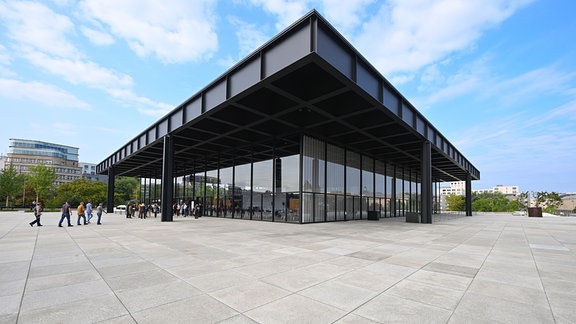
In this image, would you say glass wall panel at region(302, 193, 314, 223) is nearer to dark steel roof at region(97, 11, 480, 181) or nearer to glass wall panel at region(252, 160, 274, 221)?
glass wall panel at region(252, 160, 274, 221)

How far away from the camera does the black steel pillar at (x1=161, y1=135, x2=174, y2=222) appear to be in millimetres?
21994

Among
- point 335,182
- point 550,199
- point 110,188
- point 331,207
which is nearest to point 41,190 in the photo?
point 110,188

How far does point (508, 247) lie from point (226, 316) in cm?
1180

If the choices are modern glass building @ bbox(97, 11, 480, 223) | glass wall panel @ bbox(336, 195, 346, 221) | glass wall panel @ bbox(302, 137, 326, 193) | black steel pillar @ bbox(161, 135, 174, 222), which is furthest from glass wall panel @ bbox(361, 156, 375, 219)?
black steel pillar @ bbox(161, 135, 174, 222)

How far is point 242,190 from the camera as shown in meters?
26.3

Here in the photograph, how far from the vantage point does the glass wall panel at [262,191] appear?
77.2 ft

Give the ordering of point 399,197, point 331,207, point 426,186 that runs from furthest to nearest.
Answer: point 399,197
point 331,207
point 426,186

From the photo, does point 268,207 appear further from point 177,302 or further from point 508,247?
point 177,302

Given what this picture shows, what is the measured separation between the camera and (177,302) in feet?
14.9

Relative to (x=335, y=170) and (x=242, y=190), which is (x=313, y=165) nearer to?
(x=335, y=170)

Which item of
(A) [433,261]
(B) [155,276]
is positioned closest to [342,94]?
(A) [433,261]

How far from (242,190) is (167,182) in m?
6.86

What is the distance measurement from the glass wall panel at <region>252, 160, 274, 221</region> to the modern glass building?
9cm

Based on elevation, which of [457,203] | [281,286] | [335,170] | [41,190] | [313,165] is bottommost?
[457,203]
